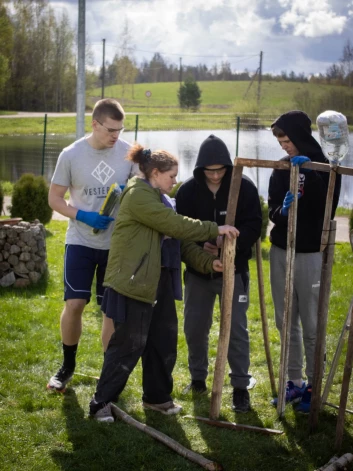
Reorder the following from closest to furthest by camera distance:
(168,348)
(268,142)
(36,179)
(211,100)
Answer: (168,348) → (36,179) → (268,142) → (211,100)

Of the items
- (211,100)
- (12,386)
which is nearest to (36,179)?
(12,386)

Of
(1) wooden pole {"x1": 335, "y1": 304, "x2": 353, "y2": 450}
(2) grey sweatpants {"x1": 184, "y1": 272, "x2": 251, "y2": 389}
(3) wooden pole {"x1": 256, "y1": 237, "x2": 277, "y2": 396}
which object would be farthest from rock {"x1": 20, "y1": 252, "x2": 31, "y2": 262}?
(1) wooden pole {"x1": 335, "y1": 304, "x2": 353, "y2": 450}

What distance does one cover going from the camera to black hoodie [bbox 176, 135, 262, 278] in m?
4.55

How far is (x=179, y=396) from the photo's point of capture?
501cm

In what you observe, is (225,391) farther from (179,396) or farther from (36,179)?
(36,179)

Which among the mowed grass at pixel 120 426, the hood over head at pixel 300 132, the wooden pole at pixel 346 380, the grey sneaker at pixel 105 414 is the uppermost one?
the hood over head at pixel 300 132

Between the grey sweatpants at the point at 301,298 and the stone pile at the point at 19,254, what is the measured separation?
3822 mm

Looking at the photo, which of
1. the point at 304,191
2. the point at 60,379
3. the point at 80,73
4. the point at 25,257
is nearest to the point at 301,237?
the point at 304,191

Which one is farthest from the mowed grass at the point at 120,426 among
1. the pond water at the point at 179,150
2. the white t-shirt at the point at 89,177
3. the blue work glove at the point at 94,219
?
the pond water at the point at 179,150

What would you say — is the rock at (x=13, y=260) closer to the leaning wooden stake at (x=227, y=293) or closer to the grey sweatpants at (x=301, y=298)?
the grey sweatpants at (x=301, y=298)

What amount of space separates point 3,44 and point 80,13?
15.3 metres

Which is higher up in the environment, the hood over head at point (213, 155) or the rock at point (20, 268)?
the hood over head at point (213, 155)

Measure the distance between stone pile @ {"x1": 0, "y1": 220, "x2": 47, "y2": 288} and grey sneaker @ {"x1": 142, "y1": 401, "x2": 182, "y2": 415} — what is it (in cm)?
355

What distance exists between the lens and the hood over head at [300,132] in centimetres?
449
